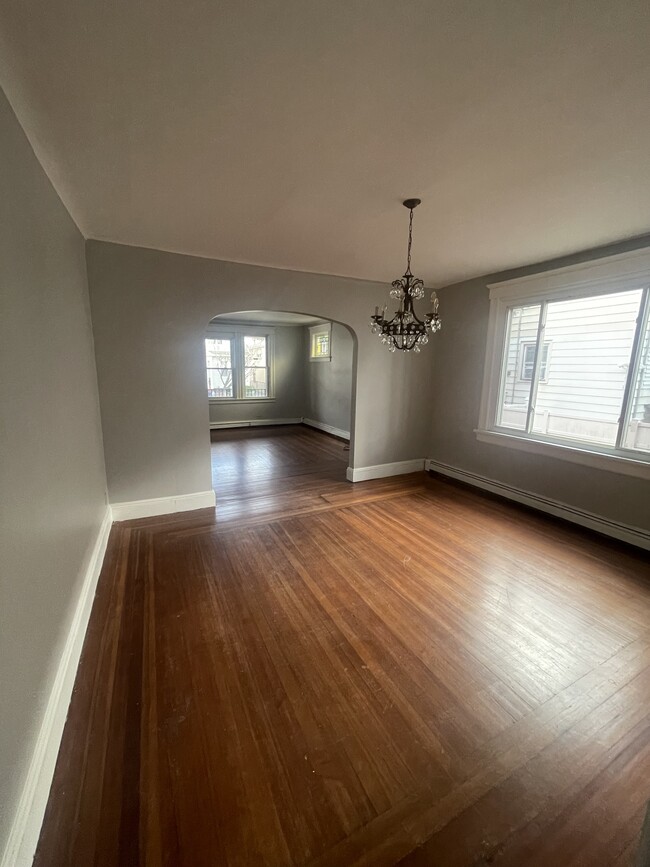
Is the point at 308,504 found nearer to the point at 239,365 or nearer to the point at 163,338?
the point at 163,338

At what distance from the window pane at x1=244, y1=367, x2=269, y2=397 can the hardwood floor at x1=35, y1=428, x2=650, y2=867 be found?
5286 mm

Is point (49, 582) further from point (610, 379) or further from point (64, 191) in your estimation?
point (610, 379)

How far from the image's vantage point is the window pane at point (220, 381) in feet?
24.4

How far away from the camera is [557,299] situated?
131 inches

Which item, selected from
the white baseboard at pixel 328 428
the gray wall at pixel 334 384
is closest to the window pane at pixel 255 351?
the gray wall at pixel 334 384

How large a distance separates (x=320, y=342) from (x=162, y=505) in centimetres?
507

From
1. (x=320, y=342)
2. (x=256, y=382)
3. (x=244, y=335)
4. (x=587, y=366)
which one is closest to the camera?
(x=587, y=366)

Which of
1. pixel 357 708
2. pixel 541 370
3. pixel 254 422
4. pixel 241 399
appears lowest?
pixel 357 708

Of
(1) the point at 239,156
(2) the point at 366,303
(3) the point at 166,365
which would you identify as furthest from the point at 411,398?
(1) the point at 239,156

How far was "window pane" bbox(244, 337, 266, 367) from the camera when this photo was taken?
25.2 feet

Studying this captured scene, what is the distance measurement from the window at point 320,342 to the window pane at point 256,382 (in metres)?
1.17

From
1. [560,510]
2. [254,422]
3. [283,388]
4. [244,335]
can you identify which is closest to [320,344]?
[283,388]

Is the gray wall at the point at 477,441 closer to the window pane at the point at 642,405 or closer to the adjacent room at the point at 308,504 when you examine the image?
the adjacent room at the point at 308,504

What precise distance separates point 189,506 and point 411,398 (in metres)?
3.12
